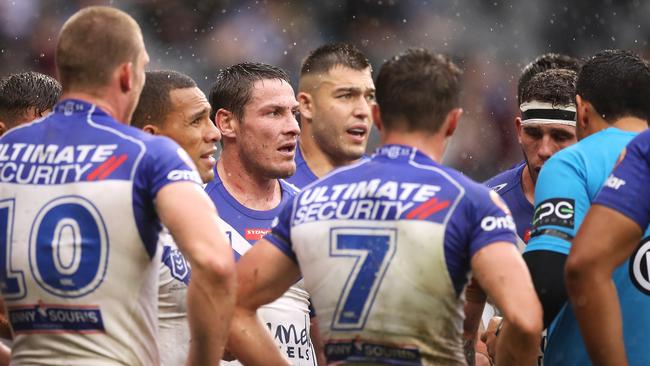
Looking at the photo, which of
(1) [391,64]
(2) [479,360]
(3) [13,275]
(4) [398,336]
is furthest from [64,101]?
(2) [479,360]

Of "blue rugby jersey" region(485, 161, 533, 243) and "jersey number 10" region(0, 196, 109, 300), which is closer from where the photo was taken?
"jersey number 10" region(0, 196, 109, 300)

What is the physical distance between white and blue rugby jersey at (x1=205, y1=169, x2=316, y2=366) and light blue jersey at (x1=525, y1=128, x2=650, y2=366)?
172cm

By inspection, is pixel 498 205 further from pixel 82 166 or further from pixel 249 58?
pixel 249 58

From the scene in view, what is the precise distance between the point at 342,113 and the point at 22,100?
2.14 meters

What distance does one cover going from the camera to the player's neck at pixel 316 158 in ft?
24.4

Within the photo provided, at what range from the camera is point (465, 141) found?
12938mm

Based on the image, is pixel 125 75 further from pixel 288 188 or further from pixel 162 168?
pixel 288 188

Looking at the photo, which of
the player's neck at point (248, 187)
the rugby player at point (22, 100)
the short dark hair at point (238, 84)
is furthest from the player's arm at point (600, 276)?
the rugby player at point (22, 100)

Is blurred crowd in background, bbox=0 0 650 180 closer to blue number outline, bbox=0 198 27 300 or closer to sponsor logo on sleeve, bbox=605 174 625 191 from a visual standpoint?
blue number outline, bbox=0 198 27 300

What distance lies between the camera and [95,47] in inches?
171

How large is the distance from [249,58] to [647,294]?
27.8 feet

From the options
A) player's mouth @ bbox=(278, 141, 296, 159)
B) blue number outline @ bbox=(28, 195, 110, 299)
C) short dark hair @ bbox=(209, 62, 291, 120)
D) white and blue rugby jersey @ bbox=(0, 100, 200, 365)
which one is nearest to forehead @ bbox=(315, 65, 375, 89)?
short dark hair @ bbox=(209, 62, 291, 120)

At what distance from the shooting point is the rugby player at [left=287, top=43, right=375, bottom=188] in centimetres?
743

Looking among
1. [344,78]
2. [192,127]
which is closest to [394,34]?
[344,78]
